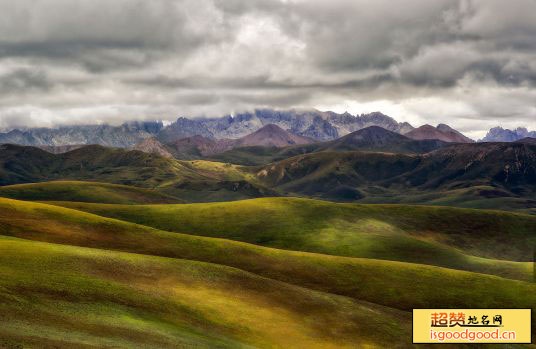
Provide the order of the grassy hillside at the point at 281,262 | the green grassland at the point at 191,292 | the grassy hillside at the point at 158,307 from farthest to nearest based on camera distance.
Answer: the grassy hillside at the point at 281,262
the green grassland at the point at 191,292
the grassy hillside at the point at 158,307

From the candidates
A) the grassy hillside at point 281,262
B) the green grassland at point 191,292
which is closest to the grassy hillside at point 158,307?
the green grassland at point 191,292

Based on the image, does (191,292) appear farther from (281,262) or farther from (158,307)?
(281,262)

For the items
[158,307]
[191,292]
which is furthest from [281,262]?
[158,307]

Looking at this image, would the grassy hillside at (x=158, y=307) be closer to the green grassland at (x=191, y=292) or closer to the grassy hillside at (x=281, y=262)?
the green grassland at (x=191, y=292)

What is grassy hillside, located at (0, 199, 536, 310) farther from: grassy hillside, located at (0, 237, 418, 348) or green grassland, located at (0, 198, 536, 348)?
grassy hillside, located at (0, 237, 418, 348)

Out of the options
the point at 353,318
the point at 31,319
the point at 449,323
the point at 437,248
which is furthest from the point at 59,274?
the point at 437,248

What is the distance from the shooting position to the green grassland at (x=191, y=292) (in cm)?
5156

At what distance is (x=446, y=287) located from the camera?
107 meters

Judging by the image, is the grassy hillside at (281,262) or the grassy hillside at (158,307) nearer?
the grassy hillside at (158,307)

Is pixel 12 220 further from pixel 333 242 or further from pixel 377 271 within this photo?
pixel 333 242

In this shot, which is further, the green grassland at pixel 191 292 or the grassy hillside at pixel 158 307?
the green grassland at pixel 191 292

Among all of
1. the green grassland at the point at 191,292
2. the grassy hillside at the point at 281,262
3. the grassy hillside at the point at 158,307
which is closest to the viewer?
the grassy hillside at the point at 158,307

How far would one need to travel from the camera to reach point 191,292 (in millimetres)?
73438

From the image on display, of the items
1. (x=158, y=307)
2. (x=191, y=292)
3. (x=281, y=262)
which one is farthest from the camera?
(x=281, y=262)
